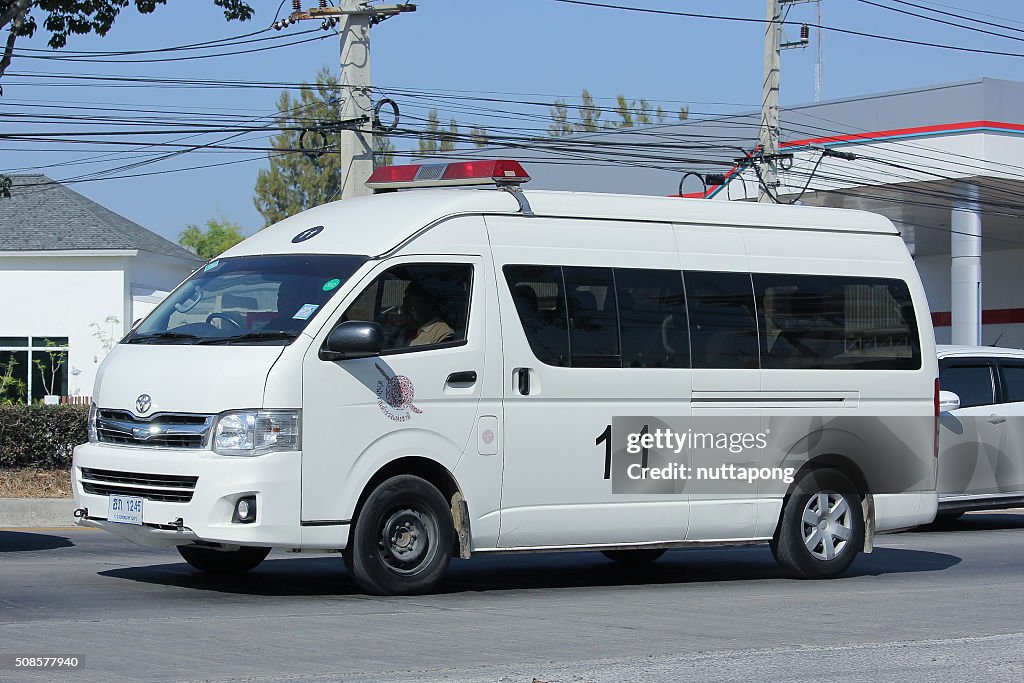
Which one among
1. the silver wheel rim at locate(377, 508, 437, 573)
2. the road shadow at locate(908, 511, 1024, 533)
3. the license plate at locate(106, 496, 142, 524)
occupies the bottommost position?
the road shadow at locate(908, 511, 1024, 533)

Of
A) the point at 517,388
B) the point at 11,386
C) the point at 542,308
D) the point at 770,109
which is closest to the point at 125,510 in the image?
the point at 517,388

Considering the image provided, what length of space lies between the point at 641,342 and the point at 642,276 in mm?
510

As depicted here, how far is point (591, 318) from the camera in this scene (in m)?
10.7

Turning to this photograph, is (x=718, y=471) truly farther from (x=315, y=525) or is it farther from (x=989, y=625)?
(x=315, y=525)

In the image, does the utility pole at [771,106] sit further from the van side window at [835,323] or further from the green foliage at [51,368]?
the green foliage at [51,368]

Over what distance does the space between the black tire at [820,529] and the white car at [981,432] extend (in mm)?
4212

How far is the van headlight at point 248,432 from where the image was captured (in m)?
9.22

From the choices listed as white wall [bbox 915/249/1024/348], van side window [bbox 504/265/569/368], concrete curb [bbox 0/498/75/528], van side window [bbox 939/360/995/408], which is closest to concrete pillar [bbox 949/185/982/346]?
white wall [bbox 915/249/1024/348]

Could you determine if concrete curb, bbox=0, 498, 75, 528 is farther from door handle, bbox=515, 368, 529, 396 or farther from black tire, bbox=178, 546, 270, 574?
door handle, bbox=515, 368, 529, 396

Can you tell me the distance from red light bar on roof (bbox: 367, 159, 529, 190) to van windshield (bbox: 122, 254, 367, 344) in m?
1.45

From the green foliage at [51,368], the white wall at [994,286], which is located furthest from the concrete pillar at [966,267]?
the green foliage at [51,368]

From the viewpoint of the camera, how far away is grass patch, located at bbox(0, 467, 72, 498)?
17.6 metres

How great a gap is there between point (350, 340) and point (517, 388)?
139 cm

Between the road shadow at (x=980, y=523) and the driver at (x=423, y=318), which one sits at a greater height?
the driver at (x=423, y=318)
